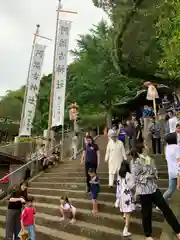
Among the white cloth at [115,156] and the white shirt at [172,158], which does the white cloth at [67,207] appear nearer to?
the white cloth at [115,156]

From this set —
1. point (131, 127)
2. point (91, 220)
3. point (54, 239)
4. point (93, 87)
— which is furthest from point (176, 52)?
point (93, 87)

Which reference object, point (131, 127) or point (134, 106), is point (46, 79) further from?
point (131, 127)

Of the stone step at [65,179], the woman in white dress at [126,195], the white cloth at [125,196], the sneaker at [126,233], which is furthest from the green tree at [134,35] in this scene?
the sneaker at [126,233]

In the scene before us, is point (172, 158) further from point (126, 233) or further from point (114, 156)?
point (114, 156)

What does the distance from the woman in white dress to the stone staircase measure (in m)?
0.36

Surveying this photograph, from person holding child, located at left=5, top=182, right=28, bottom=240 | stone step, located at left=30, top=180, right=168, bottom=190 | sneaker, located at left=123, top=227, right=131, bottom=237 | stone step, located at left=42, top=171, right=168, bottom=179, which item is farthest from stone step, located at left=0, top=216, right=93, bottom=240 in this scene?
stone step, located at left=42, top=171, right=168, bottom=179

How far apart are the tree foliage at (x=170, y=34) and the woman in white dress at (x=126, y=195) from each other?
628 cm

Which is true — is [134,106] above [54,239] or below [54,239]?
above

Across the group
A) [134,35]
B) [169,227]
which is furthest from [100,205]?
[134,35]

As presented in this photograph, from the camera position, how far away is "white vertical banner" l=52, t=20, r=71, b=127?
1848 centimetres

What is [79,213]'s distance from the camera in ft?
28.8

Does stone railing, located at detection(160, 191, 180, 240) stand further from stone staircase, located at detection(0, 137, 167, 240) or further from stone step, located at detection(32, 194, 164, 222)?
stone step, located at detection(32, 194, 164, 222)

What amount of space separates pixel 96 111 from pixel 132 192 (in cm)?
2556

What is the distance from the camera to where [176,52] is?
493 inches
